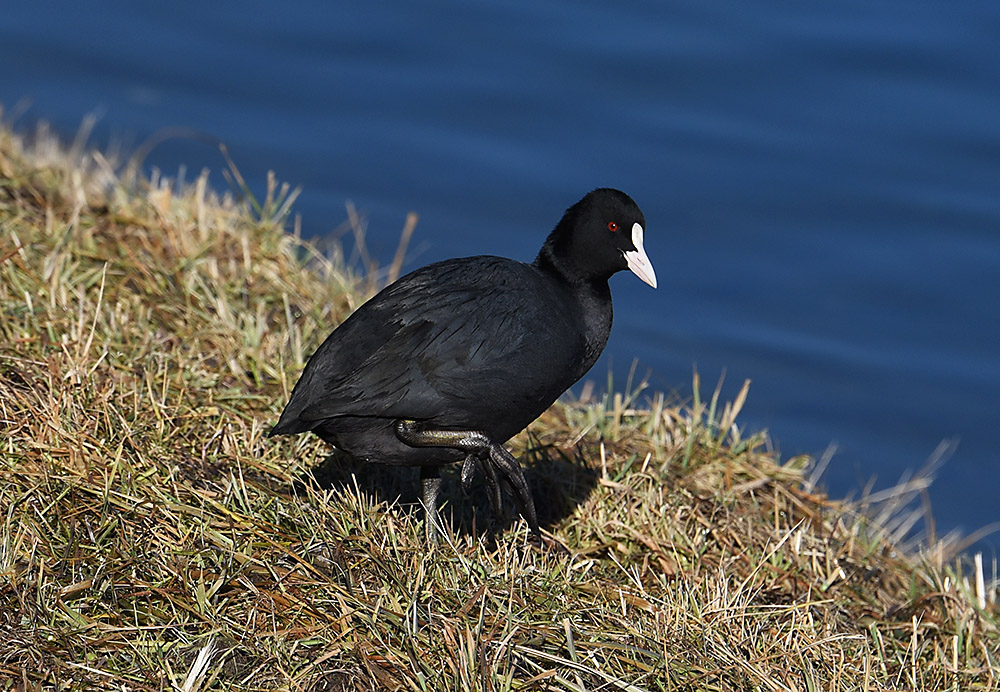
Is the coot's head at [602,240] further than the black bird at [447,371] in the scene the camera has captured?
Yes

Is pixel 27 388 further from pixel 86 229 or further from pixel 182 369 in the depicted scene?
pixel 86 229

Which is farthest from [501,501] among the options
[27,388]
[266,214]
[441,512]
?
[266,214]

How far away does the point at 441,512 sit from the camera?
362cm

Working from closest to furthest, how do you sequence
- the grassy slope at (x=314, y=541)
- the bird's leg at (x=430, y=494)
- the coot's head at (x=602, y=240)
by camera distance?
the grassy slope at (x=314, y=541) → the bird's leg at (x=430, y=494) → the coot's head at (x=602, y=240)

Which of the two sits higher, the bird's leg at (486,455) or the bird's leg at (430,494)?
the bird's leg at (486,455)

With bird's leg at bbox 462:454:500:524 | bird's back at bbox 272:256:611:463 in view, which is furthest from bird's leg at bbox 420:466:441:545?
bird's back at bbox 272:256:611:463

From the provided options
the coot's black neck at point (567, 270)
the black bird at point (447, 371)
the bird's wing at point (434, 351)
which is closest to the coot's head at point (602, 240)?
the coot's black neck at point (567, 270)

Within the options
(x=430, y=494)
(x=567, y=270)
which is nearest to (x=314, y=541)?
(x=430, y=494)

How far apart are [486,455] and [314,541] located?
475 millimetres

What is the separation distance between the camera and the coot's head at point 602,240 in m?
3.58

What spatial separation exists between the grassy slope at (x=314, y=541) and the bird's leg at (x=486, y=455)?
9cm

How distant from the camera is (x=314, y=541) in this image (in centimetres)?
305

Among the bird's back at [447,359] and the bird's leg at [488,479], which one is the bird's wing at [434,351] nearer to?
the bird's back at [447,359]

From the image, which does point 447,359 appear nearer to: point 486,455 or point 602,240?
point 486,455
